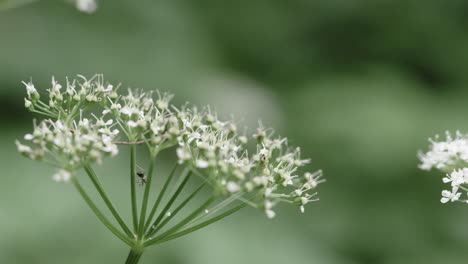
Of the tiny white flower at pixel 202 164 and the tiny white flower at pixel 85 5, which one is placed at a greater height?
the tiny white flower at pixel 85 5

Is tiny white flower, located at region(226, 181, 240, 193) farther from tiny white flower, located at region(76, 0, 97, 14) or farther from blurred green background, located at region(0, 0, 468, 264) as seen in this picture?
blurred green background, located at region(0, 0, 468, 264)

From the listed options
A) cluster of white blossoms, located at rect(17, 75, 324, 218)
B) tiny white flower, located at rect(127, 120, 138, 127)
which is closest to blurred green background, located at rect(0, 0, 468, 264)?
cluster of white blossoms, located at rect(17, 75, 324, 218)

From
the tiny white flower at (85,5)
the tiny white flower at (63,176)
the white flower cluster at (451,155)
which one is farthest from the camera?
the white flower cluster at (451,155)

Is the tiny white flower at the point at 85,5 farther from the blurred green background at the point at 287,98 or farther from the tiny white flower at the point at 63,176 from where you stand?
the blurred green background at the point at 287,98

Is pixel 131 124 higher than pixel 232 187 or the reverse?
higher

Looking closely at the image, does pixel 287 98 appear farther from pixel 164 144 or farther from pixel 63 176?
pixel 63 176

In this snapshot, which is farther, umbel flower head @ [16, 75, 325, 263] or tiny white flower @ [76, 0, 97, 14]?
tiny white flower @ [76, 0, 97, 14]

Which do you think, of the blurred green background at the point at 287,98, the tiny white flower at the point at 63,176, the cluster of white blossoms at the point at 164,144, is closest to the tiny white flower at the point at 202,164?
the cluster of white blossoms at the point at 164,144

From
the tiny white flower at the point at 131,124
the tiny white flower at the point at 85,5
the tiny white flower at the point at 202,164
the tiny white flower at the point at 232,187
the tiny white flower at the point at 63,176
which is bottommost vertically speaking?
the tiny white flower at the point at 63,176

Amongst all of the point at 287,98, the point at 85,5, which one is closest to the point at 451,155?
the point at 85,5
